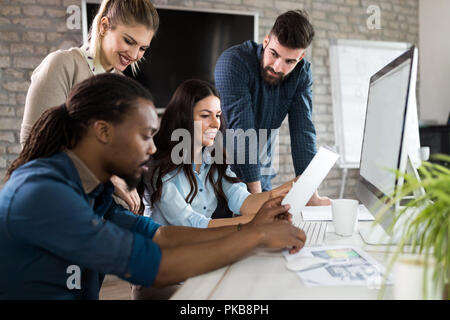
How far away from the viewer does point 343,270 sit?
2.65 ft

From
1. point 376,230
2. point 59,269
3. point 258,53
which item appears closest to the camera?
point 59,269

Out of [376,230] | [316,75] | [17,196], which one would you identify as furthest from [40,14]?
A: [376,230]

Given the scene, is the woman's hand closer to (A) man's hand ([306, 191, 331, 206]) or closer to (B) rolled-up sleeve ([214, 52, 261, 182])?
(B) rolled-up sleeve ([214, 52, 261, 182])

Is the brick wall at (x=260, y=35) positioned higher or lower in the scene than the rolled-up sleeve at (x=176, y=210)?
higher

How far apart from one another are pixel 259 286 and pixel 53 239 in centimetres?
38

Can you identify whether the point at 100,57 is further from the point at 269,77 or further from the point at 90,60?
the point at 269,77

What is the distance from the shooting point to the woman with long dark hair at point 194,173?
1.39m

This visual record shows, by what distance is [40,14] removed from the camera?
2.83 meters

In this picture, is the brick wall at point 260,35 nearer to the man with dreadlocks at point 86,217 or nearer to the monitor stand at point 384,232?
the man with dreadlocks at point 86,217

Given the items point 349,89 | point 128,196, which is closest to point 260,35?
point 349,89

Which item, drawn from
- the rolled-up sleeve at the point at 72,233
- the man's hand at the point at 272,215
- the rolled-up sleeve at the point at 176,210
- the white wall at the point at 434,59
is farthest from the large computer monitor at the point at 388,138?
the white wall at the point at 434,59

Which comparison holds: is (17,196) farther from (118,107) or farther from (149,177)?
(149,177)

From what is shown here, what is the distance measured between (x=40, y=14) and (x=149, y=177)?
→ 2.06 meters

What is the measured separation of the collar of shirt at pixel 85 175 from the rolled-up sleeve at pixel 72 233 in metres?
0.11
